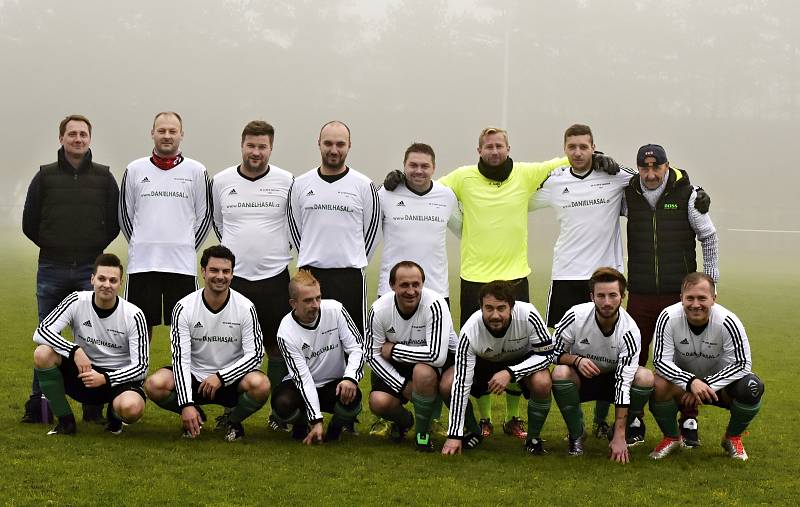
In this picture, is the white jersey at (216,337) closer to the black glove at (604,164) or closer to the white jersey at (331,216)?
the white jersey at (331,216)

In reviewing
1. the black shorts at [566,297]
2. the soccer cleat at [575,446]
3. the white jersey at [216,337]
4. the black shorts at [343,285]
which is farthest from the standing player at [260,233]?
the soccer cleat at [575,446]

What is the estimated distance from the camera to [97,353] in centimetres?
544

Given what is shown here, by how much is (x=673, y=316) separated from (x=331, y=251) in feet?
6.79

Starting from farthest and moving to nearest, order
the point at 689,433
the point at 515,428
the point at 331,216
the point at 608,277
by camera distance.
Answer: the point at 331,216 → the point at 515,428 → the point at 689,433 → the point at 608,277

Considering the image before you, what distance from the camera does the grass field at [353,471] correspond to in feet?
14.2

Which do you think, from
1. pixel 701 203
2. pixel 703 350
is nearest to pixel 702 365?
pixel 703 350

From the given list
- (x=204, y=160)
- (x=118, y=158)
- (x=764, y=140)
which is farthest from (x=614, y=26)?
(x=118, y=158)

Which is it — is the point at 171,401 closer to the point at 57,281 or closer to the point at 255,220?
the point at 57,281

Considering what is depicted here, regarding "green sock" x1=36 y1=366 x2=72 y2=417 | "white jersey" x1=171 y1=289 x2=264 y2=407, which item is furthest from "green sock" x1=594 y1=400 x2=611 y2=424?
"green sock" x1=36 y1=366 x2=72 y2=417

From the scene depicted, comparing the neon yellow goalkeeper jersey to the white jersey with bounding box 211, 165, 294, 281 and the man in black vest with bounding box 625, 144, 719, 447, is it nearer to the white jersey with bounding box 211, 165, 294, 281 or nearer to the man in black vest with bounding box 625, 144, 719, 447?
the man in black vest with bounding box 625, 144, 719, 447

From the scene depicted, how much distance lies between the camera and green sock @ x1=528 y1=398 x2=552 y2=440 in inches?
207

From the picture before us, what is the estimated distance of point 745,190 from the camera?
4528cm

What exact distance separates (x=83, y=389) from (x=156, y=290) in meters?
0.90

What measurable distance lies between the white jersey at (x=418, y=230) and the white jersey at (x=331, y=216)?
13cm
